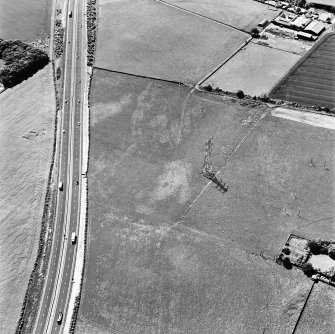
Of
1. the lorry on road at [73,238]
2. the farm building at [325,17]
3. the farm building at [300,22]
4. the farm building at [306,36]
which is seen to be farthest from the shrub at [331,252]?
the farm building at [325,17]

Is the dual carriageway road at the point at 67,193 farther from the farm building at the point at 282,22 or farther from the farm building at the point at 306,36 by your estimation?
the farm building at the point at 306,36

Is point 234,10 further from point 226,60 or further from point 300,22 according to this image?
point 226,60

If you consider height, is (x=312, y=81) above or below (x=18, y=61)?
above

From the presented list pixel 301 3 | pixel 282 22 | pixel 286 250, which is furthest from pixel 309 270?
pixel 301 3

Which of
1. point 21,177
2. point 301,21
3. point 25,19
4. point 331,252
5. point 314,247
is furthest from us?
point 25,19

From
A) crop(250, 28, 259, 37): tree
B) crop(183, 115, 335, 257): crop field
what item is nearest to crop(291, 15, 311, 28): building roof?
crop(250, 28, 259, 37): tree

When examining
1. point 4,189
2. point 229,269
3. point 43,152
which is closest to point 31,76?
point 43,152
